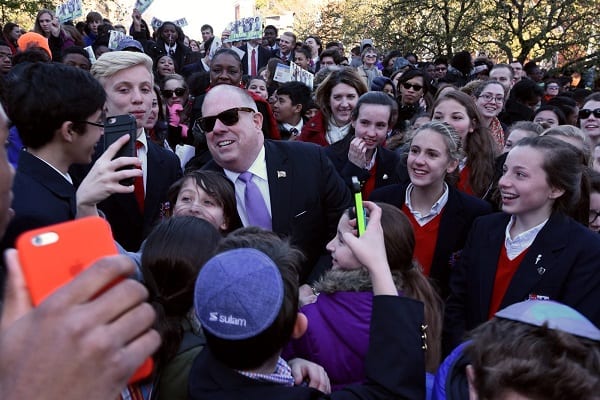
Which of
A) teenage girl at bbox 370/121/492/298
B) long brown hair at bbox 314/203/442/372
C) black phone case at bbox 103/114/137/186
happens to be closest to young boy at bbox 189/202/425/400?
long brown hair at bbox 314/203/442/372

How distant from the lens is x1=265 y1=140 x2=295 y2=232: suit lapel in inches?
128

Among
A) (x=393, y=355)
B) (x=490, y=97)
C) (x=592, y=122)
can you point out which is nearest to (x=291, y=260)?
(x=393, y=355)

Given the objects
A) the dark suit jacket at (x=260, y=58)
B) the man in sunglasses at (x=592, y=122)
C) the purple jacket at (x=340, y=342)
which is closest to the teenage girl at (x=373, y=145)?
the man in sunglasses at (x=592, y=122)

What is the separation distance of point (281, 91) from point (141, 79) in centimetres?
311

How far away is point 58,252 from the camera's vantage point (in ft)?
3.09

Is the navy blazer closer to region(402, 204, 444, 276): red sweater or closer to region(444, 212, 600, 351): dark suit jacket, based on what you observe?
region(402, 204, 444, 276): red sweater

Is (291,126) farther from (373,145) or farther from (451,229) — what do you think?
(451,229)

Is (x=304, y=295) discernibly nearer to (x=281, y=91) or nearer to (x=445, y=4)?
(x=281, y=91)

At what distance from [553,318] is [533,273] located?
1401 millimetres

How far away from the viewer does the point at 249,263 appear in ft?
5.13

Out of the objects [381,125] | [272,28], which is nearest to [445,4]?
[272,28]

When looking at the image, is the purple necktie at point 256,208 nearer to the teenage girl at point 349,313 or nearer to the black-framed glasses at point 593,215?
the teenage girl at point 349,313

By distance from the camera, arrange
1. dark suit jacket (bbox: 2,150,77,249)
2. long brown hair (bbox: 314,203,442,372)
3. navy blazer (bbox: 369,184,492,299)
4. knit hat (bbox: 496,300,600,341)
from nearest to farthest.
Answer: knit hat (bbox: 496,300,600,341) → dark suit jacket (bbox: 2,150,77,249) → long brown hair (bbox: 314,203,442,372) → navy blazer (bbox: 369,184,492,299)

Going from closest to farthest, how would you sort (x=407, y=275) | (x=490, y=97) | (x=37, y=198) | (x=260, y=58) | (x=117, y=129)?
(x=37, y=198)
(x=407, y=275)
(x=117, y=129)
(x=490, y=97)
(x=260, y=58)
